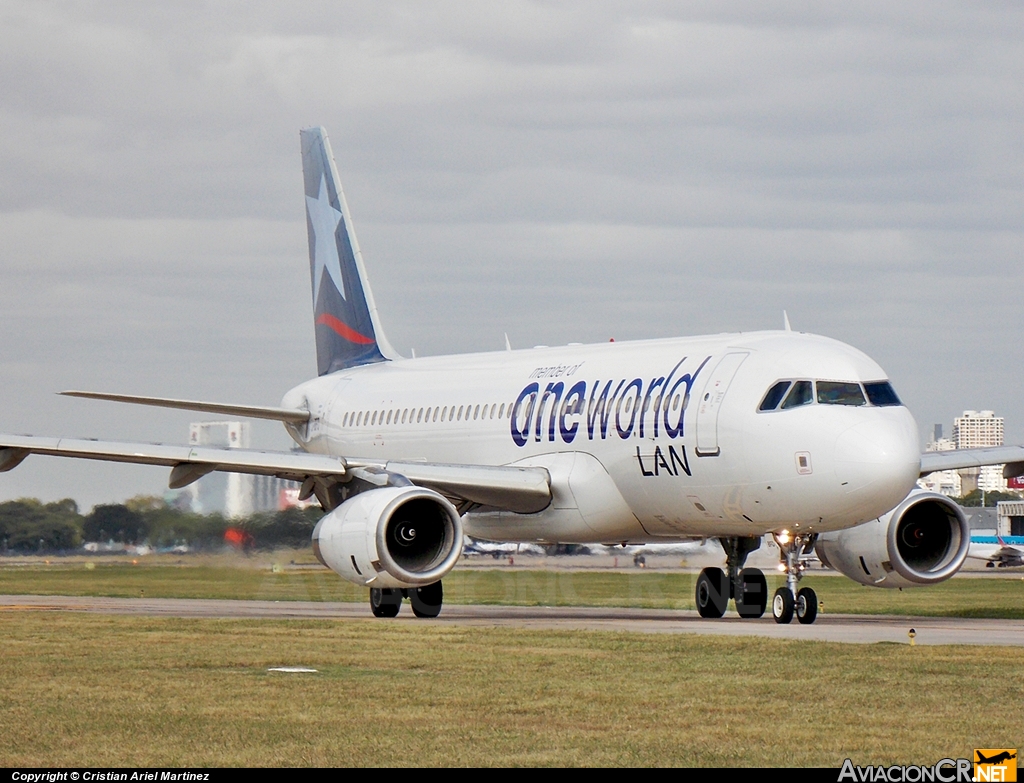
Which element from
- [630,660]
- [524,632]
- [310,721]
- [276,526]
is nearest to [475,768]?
[310,721]

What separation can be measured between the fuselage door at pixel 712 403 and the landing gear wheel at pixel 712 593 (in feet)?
10.3

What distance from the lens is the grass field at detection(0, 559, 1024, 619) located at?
3078 centimetres

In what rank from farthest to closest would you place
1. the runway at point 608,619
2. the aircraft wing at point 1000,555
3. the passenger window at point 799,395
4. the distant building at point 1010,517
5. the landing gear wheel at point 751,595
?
1. the distant building at point 1010,517
2. the aircraft wing at point 1000,555
3. the landing gear wheel at point 751,595
4. the passenger window at point 799,395
5. the runway at point 608,619

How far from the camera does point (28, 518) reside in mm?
36844

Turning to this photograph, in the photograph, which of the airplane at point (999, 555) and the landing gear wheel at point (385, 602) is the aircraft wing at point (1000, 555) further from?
the landing gear wheel at point (385, 602)

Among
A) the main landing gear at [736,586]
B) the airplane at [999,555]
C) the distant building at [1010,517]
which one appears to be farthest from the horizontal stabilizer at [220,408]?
the distant building at [1010,517]

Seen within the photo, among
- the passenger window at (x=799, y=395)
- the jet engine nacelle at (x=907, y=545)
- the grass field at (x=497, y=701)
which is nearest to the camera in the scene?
the grass field at (x=497, y=701)

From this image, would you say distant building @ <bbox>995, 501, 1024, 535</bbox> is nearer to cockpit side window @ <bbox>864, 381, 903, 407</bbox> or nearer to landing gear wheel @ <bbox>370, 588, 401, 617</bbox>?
landing gear wheel @ <bbox>370, 588, 401, 617</bbox>

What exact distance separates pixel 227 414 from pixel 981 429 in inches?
6916

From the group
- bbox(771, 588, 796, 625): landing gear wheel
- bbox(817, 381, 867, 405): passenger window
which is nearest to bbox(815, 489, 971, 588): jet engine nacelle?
bbox(771, 588, 796, 625): landing gear wheel

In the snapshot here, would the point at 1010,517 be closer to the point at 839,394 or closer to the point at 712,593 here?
the point at 712,593

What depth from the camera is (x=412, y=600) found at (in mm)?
26391

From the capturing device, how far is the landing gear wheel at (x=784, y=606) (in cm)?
2292

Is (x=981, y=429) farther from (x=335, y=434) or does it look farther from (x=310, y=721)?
(x=310, y=721)
